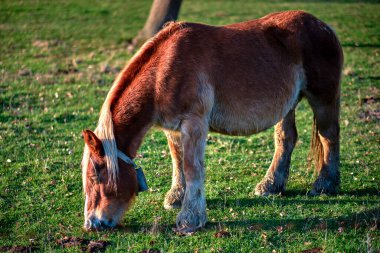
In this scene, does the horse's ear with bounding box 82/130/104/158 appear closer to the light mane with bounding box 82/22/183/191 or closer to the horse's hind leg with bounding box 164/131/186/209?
the light mane with bounding box 82/22/183/191

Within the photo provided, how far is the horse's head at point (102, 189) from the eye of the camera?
641 centimetres

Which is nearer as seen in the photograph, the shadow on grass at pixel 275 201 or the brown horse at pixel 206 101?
the brown horse at pixel 206 101

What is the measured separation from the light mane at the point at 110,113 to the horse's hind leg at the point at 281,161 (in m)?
2.64

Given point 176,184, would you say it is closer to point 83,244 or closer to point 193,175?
point 193,175

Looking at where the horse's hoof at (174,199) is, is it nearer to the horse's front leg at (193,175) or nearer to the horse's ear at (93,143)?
the horse's front leg at (193,175)

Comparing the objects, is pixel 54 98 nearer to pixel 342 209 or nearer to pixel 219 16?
pixel 342 209

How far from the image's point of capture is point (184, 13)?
26.3 m

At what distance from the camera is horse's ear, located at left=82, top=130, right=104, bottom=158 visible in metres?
6.17

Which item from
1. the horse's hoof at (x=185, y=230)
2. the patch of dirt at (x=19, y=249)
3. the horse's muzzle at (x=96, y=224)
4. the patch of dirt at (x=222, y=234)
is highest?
the horse's muzzle at (x=96, y=224)

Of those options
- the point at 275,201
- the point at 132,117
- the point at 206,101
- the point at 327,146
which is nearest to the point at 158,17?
the point at 327,146

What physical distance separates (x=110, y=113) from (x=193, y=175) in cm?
142

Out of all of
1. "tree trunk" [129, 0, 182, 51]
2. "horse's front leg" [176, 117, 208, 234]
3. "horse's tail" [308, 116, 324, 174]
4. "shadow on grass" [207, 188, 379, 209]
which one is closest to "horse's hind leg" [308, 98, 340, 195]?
"horse's tail" [308, 116, 324, 174]

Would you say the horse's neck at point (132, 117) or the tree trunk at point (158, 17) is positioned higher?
the tree trunk at point (158, 17)

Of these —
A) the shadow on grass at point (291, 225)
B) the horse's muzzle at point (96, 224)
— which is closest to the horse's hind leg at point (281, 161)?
the shadow on grass at point (291, 225)
